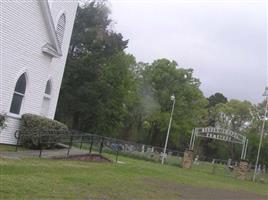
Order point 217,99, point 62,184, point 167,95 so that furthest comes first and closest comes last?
1. point 217,99
2. point 167,95
3. point 62,184

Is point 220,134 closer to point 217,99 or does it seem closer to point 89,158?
point 89,158

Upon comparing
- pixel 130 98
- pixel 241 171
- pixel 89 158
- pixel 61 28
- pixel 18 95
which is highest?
pixel 130 98

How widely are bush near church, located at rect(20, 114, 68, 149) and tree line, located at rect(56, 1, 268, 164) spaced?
29139 mm

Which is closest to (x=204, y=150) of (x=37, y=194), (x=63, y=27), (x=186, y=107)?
(x=186, y=107)

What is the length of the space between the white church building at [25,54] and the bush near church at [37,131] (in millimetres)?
525

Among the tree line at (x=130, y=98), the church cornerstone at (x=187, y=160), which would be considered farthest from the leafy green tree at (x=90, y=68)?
the church cornerstone at (x=187, y=160)

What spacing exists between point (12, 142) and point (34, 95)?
235cm

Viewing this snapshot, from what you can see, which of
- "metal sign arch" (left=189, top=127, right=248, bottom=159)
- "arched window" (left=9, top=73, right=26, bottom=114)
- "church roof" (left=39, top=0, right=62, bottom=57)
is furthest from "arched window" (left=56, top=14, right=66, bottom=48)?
"metal sign arch" (left=189, top=127, right=248, bottom=159)

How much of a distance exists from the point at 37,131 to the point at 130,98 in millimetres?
48770

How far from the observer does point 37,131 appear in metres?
22.0

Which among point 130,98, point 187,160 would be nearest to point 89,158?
point 187,160

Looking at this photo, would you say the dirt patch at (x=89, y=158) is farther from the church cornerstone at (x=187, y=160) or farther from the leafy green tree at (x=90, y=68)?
the leafy green tree at (x=90, y=68)

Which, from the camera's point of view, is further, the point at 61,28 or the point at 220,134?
the point at 220,134

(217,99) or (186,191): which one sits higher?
(217,99)
